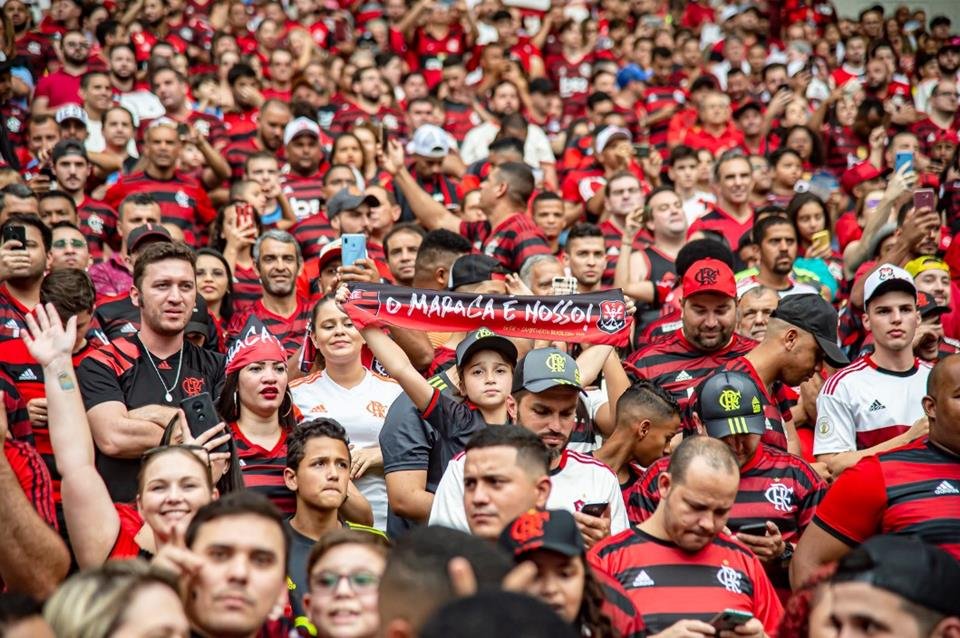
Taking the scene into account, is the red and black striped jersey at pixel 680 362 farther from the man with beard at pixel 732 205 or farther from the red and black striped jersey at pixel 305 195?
the red and black striped jersey at pixel 305 195

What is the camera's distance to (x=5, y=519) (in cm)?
436

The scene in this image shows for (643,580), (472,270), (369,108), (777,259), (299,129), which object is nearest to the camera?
(643,580)

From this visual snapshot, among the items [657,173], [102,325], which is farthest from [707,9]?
[102,325]

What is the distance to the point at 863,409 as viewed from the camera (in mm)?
6543

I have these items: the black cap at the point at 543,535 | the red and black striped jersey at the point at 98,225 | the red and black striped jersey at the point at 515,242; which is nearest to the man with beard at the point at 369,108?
the red and black striped jersey at the point at 98,225

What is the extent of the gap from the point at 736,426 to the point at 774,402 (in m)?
1.21

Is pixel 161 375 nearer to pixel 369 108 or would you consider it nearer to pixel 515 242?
pixel 515 242

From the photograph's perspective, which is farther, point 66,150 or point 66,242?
point 66,150

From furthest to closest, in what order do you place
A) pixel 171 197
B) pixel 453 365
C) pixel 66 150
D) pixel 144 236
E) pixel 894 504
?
1. pixel 171 197
2. pixel 66 150
3. pixel 144 236
4. pixel 453 365
5. pixel 894 504

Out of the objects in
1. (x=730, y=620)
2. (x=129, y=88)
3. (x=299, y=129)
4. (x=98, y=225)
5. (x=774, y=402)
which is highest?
(x=129, y=88)

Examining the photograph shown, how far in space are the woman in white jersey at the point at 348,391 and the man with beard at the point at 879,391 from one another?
91.6 inches

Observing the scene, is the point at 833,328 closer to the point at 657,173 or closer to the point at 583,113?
the point at 657,173

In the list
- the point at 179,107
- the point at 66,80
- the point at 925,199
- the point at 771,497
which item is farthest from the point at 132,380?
the point at 66,80

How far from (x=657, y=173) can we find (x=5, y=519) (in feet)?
28.6
